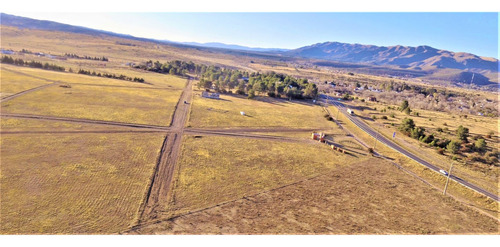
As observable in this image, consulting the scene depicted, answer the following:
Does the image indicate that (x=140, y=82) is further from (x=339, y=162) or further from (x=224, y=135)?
(x=339, y=162)

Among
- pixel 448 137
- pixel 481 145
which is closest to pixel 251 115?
pixel 448 137

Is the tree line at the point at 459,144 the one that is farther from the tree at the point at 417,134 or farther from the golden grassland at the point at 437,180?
the golden grassland at the point at 437,180

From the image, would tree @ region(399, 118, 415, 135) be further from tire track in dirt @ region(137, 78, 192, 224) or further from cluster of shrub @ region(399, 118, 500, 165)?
tire track in dirt @ region(137, 78, 192, 224)

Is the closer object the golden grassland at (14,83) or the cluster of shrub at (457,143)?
the cluster of shrub at (457,143)

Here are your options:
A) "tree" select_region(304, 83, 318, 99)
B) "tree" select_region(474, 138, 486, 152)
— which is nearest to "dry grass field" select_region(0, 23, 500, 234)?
"tree" select_region(474, 138, 486, 152)

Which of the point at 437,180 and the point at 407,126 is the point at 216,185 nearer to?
the point at 437,180

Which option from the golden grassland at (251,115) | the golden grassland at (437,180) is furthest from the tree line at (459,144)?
the golden grassland at (251,115)
